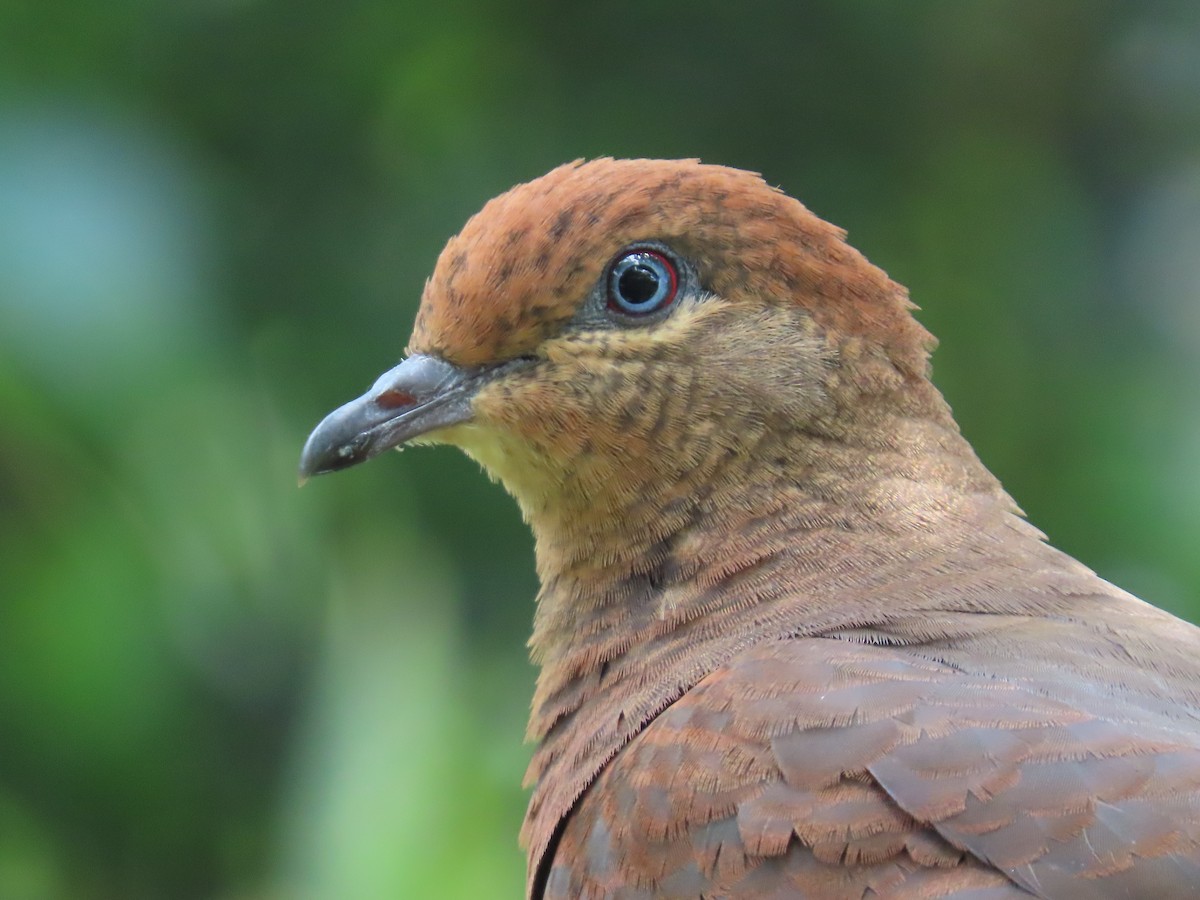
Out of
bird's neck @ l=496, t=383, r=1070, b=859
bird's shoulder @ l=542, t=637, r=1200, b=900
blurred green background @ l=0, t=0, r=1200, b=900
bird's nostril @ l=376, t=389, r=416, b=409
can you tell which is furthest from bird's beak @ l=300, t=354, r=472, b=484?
blurred green background @ l=0, t=0, r=1200, b=900

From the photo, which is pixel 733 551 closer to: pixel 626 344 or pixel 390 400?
pixel 626 344

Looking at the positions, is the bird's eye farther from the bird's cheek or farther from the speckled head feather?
the bird's cheek

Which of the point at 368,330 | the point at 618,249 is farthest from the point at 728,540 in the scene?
the point at 368,330

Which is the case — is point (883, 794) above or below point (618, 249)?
below

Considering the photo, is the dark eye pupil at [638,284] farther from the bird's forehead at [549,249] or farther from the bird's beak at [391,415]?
the bird's beak at [391,415]

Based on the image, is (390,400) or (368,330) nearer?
(390,400)

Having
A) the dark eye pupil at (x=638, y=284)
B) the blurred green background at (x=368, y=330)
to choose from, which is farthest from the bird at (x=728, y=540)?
the blurred green background at (x=368, y=330)

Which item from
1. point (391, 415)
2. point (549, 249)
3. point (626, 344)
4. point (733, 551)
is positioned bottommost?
point (733, 551)
